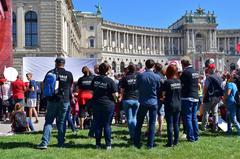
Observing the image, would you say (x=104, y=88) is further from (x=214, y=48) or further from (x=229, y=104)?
(x=214, y=48)

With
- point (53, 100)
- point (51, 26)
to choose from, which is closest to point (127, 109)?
point (53, 100)

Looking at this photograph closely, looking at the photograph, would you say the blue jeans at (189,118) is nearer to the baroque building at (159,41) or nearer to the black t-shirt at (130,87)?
the black t-shirt at (130,87)

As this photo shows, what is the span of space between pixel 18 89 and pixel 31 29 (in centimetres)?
2215

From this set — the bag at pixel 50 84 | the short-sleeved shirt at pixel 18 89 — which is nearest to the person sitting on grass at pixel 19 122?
the short-sleeved shirt at pixel 18 89

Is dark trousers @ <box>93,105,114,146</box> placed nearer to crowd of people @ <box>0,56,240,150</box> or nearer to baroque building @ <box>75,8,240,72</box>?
crowd of people @ <box>0,56,240,150</box>

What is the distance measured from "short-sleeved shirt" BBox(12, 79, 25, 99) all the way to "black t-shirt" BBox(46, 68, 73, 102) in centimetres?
714

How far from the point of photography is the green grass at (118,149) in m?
9.94

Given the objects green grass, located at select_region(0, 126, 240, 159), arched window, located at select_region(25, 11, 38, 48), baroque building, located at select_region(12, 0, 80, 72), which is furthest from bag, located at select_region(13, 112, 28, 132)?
arched window, located at select_region(25, 11, 38, 48)

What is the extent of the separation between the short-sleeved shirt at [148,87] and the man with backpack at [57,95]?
181cm

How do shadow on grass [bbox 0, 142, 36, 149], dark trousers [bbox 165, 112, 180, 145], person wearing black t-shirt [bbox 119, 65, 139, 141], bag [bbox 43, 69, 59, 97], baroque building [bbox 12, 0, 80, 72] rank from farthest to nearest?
baroque building [bbox 12, 0, 80, 72] → person wearing black t-shirt [bbox 119, 65, 139, 141] → dark trousers [bbox 165, 112, 180, 145] → shadow on grass [bbox 0, 142, 36, 149] → bag [bbox 43, 69, 59, 97]

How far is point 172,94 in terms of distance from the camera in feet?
37.0

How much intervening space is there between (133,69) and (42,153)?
3878 millimetres

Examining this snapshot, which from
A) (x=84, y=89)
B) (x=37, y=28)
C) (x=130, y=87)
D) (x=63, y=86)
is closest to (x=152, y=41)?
(x=37, y=28)

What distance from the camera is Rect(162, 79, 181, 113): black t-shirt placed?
11.2m
